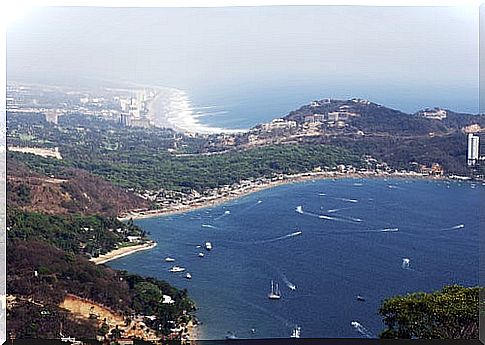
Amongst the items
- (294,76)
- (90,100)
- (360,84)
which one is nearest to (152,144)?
(90,100)

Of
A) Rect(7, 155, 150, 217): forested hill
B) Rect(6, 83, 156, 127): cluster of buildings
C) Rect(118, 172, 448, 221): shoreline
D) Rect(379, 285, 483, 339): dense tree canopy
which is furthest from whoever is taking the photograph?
Rect(118, 172, 448, 221): shoreline

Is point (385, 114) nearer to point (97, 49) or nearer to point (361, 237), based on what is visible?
point (361, 237)

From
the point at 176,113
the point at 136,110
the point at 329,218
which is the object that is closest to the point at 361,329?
the point at 329,218

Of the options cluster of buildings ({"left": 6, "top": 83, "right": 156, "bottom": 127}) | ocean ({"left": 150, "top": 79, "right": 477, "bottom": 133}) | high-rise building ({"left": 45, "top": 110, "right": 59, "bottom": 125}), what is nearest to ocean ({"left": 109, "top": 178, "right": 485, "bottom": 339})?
ocean ({"left": 150, "top": 79, "right": 477, "bottom": 133})

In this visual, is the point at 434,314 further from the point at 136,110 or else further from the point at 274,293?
the point at 136,110

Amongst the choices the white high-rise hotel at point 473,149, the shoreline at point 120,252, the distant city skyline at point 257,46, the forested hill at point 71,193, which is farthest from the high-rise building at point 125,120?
the white high-rise hotel at point 473,149

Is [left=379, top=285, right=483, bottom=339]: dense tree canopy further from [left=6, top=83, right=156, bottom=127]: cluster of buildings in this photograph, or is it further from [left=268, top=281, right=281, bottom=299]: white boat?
[left=6, top=83, right=156, bottom=127]: cluster of buildings
